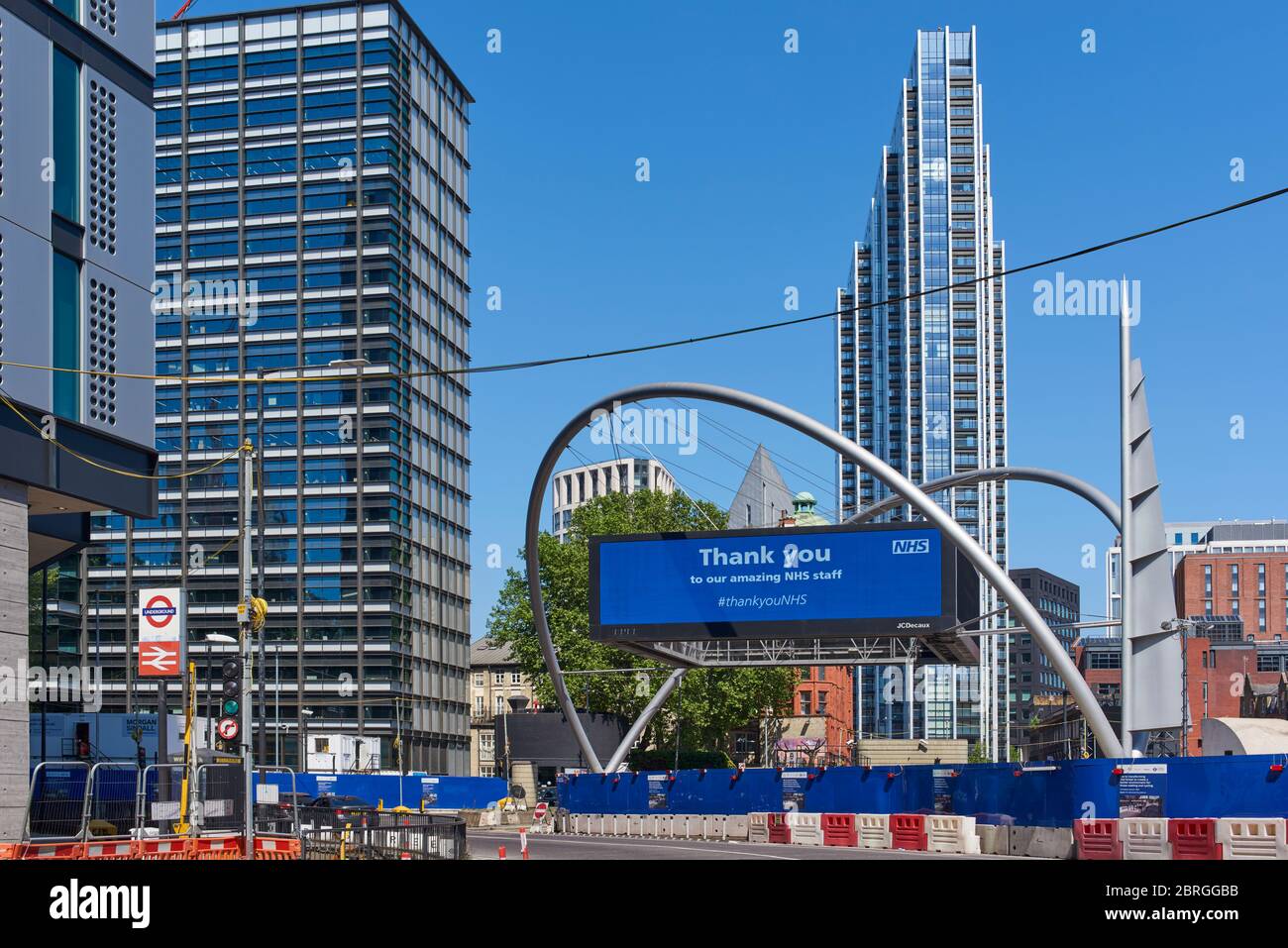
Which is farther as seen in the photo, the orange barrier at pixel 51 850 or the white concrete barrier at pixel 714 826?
the white concrete barrier at pixel 714 826

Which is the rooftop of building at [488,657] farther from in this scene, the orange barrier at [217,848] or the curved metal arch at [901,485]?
the orange barrier at [217,848]

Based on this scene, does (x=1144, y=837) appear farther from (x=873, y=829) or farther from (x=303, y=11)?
(x=303, y=11)

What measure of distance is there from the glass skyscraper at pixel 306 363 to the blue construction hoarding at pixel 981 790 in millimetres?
53841

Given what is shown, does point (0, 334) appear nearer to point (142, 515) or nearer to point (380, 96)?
point (142, 515)

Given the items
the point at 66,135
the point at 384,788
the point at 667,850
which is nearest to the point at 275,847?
the point at 667,850

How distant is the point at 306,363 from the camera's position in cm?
10731

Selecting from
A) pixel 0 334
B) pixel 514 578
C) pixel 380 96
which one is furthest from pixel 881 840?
pixel 380 96

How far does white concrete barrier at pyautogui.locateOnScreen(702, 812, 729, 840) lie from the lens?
4556 cm

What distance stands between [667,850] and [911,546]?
10577mm

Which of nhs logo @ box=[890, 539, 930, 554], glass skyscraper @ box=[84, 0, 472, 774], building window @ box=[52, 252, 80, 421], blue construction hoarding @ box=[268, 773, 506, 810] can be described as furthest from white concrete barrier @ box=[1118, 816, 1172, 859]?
glass skyscraper @ box=[84, 0, 472, 774]

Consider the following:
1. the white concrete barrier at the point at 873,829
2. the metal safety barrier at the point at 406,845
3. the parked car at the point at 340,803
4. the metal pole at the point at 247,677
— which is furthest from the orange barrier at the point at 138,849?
the white concrete barrier at the point at 873,829

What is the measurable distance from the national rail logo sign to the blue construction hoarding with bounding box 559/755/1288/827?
1840 cm

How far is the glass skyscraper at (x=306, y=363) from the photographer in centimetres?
10519

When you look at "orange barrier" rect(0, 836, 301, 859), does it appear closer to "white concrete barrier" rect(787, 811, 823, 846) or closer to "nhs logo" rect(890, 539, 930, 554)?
"white concrete barrier" rect(787, 811, 823, 846)
